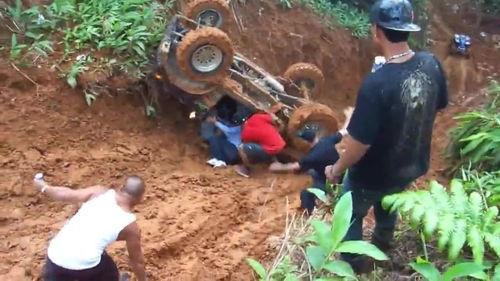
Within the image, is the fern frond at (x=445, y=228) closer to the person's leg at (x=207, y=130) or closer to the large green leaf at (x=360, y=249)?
the large green leaf at (x=360, y=249)

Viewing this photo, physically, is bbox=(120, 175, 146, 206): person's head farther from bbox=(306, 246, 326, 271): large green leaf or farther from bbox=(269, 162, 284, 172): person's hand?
bbox=(269, 162, 284, 172): person's hand

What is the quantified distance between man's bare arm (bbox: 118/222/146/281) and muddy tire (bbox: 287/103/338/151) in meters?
3.59

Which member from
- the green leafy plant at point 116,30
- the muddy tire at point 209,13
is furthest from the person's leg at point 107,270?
the muddy tire at point 209,13

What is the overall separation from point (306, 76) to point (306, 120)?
81 centimetres

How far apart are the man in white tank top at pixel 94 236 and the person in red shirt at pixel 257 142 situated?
10.6 feet

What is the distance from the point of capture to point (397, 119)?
3.99 metres

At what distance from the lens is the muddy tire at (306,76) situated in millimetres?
8273

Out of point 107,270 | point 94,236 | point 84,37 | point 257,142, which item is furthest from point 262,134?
point 94,236

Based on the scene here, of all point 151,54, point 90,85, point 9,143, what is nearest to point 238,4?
point 151,54

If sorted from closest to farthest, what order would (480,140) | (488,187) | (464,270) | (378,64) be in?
(464,270)
(488,187)
(378,64)
(480,140)

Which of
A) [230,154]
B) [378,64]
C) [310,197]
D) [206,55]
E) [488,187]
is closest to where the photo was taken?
[488,187]

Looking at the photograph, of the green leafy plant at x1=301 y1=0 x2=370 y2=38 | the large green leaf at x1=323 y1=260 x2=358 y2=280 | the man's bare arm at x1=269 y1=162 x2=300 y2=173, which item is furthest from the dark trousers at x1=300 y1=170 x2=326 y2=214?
the green leafy plant at x1=301 y1=0 x2=370 y2=38

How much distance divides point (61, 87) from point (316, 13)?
198 inches

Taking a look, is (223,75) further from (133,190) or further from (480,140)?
(133,190)
